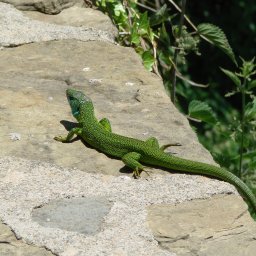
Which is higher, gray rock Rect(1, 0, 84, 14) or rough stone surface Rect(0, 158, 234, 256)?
rough stone surface Rect(0, 158, 234, 256)

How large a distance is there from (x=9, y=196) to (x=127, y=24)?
7.55 ft

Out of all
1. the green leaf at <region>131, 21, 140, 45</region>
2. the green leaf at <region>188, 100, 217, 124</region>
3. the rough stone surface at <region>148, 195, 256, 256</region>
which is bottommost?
the green leaf at <region>188, 100, 217, 124</region>

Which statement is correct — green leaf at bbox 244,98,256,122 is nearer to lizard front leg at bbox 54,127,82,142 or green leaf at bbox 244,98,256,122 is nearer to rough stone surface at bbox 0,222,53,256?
lizard front leg at bbox 54,127,82,142

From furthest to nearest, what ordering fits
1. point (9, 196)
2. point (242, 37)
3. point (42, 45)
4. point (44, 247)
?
1. point (242, 37)
2. point (42, 45)
3. point (9, 196)
4. point (44, 247)

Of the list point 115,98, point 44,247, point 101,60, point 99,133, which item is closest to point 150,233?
point 44,247

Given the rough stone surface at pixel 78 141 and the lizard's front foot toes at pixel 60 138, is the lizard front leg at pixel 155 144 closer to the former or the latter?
the rough stone surface at pixel 78 141

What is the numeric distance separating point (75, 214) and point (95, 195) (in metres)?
0.16

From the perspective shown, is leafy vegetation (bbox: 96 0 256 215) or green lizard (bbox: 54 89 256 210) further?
leafy vegetation (bbox: 96 0 256 215)

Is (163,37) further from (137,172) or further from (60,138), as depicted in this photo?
(137,172)

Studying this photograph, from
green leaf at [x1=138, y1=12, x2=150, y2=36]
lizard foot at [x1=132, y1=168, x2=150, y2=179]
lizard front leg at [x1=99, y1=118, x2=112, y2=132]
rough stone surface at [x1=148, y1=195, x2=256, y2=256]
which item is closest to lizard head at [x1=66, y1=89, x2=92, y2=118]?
lizard front leg at [x1=99, y1=118, x2=112, y2=132]

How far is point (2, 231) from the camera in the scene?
276 centimetres

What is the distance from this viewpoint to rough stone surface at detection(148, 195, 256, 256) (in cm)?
276

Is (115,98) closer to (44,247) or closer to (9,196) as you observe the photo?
(9,196)

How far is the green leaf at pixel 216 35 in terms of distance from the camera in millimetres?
4633
